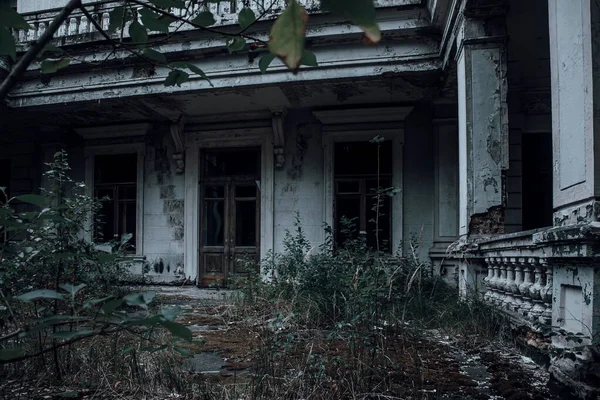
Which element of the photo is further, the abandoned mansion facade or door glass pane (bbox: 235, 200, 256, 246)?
door glass pane (bbox: 235, 200, 256, 246)

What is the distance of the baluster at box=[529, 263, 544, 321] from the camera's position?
10.1 feet

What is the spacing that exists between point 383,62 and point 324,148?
7.36 ft

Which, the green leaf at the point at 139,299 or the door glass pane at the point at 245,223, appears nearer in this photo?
the green leaf at the point at 139,299

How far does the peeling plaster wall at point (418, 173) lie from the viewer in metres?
7.89

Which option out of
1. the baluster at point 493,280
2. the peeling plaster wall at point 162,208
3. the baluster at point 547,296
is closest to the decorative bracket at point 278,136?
the peeling plaster wall at point 162,208

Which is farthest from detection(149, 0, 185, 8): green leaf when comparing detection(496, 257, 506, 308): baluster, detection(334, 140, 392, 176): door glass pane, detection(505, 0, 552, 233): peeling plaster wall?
detection(334, 140, 392, 176): door glass pane

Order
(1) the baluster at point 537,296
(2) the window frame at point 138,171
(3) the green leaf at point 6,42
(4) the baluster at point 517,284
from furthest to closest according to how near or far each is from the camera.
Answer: (2) the window frame at point 138,171, (4) the baluster at point 517,284, (1) the baluster at point 537,296, (3) the green leaf at point 6,42

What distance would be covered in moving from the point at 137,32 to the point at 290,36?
24.9 inches

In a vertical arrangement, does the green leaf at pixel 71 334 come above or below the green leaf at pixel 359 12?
below

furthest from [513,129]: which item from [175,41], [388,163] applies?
[175,41]

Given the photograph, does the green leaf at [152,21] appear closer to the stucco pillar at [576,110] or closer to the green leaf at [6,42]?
the green leaf at [6,42]

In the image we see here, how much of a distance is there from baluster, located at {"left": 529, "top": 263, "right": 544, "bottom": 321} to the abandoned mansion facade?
2cm

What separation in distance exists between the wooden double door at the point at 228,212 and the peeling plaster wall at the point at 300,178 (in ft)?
1.53

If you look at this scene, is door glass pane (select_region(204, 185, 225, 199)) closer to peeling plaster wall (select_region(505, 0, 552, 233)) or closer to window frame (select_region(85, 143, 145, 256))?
window frame (select_region(85, 143, 145, 256))
